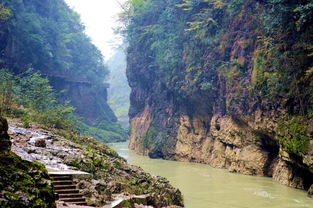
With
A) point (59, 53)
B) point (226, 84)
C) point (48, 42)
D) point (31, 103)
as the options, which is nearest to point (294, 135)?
point (226, 84)

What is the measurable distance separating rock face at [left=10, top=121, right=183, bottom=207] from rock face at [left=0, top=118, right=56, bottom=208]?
12.0ft

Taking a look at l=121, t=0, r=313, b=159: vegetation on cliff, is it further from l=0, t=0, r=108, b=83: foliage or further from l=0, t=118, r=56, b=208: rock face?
l=0, t=118, r=56, b=208: rock face

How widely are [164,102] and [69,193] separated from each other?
23258 millimetres

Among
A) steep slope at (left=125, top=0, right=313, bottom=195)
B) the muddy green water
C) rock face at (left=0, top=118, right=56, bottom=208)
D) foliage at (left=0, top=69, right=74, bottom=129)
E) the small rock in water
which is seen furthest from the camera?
foliage at (left=0, top=69, right=74, bottom=129)

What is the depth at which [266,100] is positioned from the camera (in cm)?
1698

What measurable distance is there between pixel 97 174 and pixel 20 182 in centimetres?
614

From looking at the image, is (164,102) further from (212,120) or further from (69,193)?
(69,193)

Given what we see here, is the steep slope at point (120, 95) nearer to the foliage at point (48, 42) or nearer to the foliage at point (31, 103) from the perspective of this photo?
the foliage at point (48, 42)

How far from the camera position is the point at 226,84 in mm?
21562

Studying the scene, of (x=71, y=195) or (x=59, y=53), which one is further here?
(x=59, y=53)

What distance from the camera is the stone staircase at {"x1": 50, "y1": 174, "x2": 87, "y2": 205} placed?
7906 mm

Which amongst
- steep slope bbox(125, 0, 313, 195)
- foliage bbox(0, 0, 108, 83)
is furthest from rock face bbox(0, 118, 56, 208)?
foliage bbox(0, 0, 108, 83)

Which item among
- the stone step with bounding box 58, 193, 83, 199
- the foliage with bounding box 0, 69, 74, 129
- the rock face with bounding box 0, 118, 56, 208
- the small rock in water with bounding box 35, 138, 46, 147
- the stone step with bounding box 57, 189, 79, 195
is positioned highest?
the foliage with bounding box 0, 69, 74, 129

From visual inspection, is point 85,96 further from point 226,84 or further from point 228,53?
point 226,84
